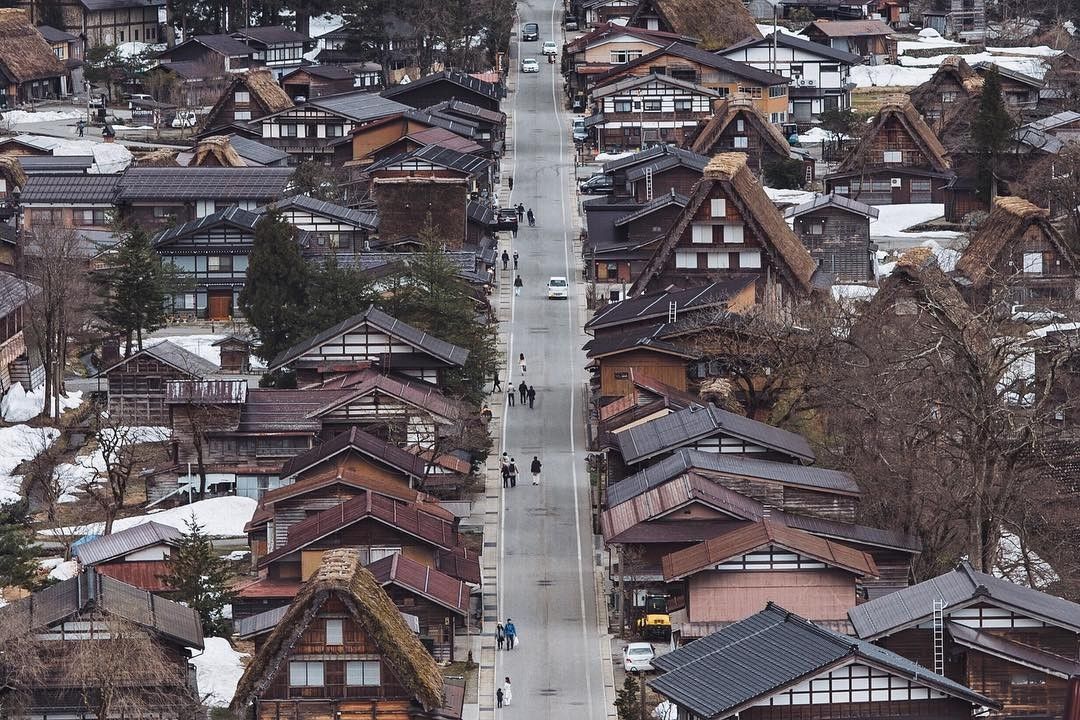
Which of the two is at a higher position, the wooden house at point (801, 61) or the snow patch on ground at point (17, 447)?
the wooden house at point (801, 61)

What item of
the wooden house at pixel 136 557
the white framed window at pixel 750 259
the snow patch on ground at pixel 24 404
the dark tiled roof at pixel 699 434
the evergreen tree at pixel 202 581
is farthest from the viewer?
the white framed window at pixel 750 259

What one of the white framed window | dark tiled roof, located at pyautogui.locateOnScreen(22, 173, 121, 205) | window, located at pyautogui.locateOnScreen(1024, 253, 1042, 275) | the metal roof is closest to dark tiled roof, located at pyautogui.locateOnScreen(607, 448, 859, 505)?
the metal roof

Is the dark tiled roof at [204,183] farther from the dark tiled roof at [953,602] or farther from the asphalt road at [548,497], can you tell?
the dark tiled roof at [953,602]

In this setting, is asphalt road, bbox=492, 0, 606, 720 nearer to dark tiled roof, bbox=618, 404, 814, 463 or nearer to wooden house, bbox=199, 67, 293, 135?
dark tiled roof, bbox=618, 404, 814, 463

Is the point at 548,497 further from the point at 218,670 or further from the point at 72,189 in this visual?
the point at 72,189

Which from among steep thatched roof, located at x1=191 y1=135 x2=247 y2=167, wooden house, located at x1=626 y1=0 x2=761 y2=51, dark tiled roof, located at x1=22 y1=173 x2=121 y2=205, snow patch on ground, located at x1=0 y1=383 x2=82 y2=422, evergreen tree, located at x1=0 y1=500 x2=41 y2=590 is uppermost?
wooden house, located at x1=626 y1=0 x2=761 y2=51

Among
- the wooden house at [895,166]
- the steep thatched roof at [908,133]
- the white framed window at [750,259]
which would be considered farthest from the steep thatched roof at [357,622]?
the steep thatched roof at [908,133]

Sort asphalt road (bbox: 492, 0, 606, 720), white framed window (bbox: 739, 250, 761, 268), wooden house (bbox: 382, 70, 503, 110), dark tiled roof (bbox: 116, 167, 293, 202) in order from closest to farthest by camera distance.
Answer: asphalt road (bbox: 492, 0, 606, 720), white framed window (bbox: 739, 250, 761, 268), dark tiled roof (bbox: 116, 167, 293, 202), wooden house (bbox: 382, 70, 503, 110)
